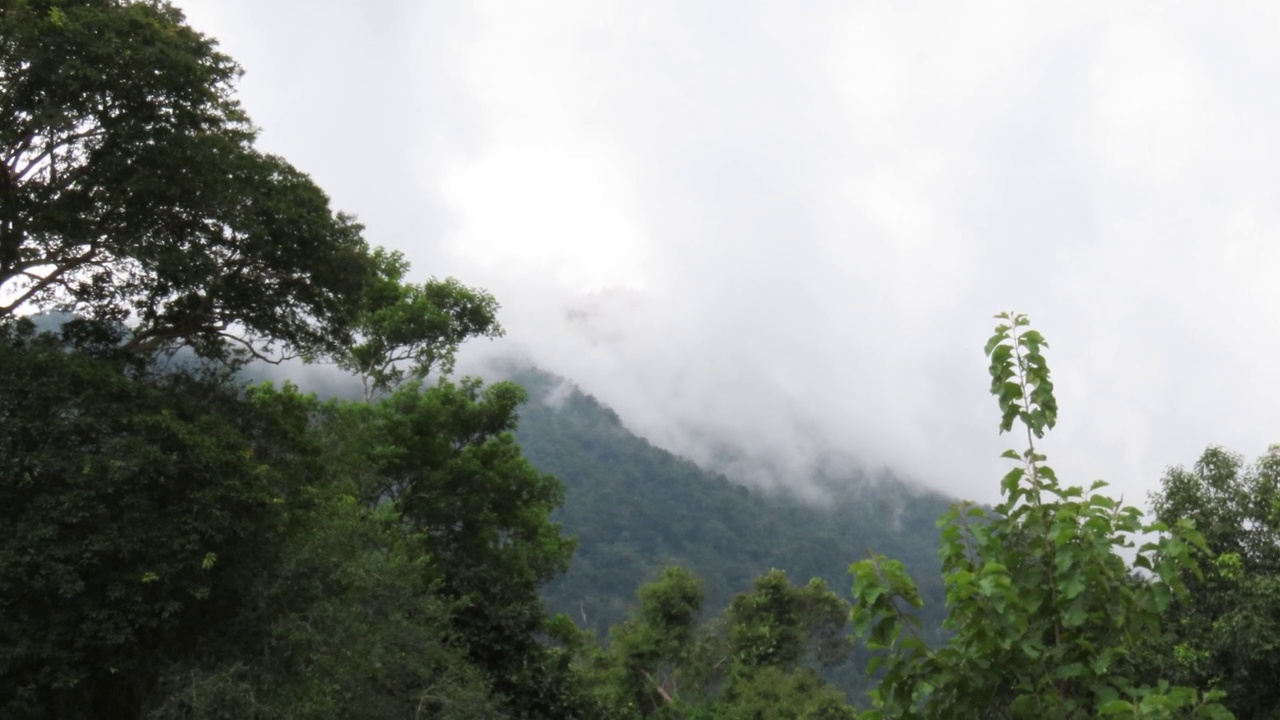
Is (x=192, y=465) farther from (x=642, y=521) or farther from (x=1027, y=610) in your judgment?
(x=642, y=521)

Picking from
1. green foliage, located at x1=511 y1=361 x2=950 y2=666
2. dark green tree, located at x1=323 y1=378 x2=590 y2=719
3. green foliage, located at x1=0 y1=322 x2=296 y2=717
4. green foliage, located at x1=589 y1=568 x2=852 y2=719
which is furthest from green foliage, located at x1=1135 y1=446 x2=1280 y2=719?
green foliage, located at x1=511 y1=361 x2=950 y2=666

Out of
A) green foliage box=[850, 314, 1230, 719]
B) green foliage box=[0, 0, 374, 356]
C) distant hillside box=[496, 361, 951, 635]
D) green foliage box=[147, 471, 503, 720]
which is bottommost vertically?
green foliage box=[147, 471, 503, 720]

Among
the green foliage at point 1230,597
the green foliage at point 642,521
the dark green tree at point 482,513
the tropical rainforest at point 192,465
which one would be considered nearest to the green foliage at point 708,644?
the dark green tree at point 482,513

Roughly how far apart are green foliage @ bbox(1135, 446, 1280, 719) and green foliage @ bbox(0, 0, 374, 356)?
A: 34.0ft

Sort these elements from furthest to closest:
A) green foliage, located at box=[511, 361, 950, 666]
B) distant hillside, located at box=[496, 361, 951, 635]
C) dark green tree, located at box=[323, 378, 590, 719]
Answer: distant hillside, located at box=[496, 361, 951, 635], green foliage, located at box=[511, 361, 950, 666], dark green tree, located at box=[323, 378, 590, 719]

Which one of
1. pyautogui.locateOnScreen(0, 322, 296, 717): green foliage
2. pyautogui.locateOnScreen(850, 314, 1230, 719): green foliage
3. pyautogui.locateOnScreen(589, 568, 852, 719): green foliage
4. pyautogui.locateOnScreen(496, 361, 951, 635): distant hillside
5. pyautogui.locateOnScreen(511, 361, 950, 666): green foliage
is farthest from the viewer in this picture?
pyautogui.locateOnScreen(496, 361, 951, 635): distant hillside

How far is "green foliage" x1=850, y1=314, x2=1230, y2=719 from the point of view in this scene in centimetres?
440

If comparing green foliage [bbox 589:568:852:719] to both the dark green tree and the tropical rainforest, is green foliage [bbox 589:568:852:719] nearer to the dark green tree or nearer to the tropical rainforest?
the dark green tree

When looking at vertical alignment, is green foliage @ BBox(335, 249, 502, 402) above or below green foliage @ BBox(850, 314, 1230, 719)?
above

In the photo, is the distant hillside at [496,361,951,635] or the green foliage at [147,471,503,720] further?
the distant hillside at [496,361,951,635]

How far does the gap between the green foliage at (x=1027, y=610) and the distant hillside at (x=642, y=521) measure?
2410 inches

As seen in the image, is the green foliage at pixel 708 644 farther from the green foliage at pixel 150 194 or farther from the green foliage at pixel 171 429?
the green foliage at pixel 150 194

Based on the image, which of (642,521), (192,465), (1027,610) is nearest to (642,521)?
(642,521)

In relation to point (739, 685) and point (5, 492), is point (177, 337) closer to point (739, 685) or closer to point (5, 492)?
point (5, 492)
